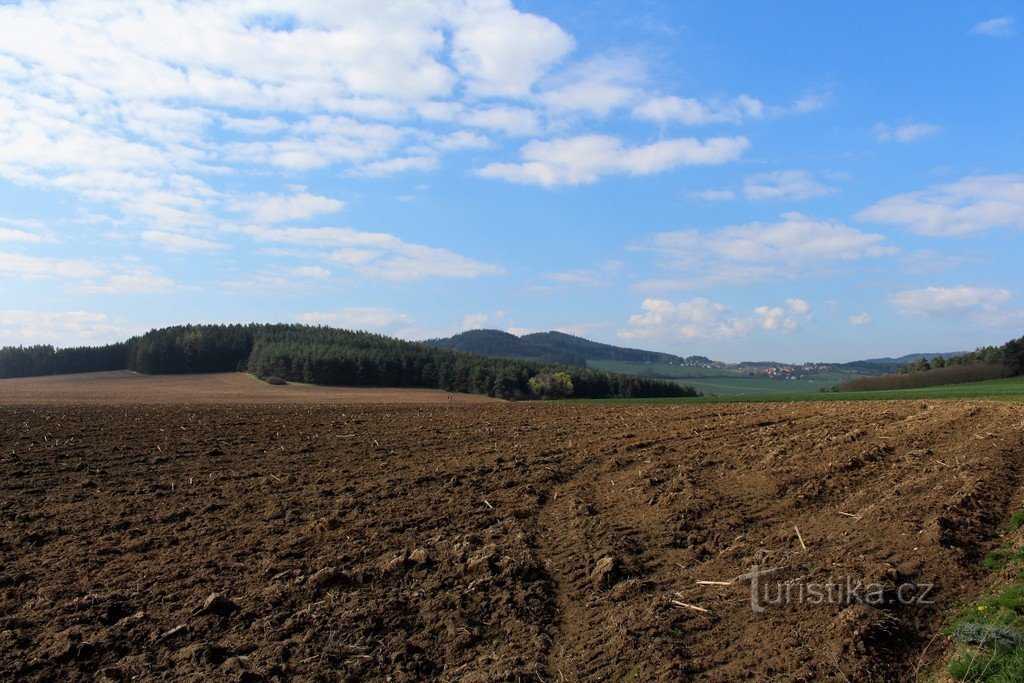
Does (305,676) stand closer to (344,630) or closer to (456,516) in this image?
(344,630)

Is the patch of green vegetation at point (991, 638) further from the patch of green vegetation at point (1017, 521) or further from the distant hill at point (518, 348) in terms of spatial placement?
the distant hill at point (518, 348)

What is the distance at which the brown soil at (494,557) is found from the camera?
6.05 meters

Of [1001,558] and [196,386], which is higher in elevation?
[196,386]

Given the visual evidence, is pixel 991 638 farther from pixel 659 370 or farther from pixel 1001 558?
pixel 659 370

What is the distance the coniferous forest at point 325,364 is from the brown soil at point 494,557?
62235mm

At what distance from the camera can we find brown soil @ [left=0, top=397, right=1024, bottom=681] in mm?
6055

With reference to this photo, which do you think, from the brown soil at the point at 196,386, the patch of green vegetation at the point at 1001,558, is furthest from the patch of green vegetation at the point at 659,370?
the patch of green vegetation at the point at 1001,558

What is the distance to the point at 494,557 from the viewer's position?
845cm

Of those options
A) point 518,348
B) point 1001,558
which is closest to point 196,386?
point 1001,558

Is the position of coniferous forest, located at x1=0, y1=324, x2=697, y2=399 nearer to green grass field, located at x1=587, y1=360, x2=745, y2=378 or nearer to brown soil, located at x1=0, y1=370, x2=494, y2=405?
brown soil, located at x1=0, y1=370, x2=494, y2=405

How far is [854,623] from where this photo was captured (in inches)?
239

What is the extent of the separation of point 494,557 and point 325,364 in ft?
250

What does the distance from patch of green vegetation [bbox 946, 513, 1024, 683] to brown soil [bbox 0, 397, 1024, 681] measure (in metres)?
0.30

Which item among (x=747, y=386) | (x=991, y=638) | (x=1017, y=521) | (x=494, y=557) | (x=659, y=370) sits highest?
(x=659, y=370)
